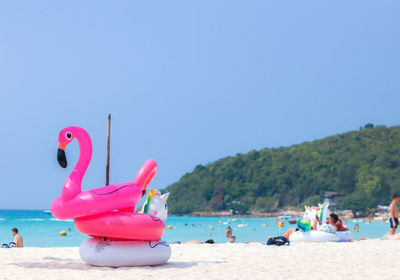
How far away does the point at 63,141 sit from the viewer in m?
8.78

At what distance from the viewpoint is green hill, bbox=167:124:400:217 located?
100188 millimetres

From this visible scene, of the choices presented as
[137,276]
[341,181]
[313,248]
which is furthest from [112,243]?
[341,181]

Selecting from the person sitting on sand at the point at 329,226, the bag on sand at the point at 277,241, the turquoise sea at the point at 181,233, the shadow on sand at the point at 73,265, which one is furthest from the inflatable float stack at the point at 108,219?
the turquoise sea at the point at 181,233

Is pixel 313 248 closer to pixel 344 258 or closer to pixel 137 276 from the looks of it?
pixel 344 258

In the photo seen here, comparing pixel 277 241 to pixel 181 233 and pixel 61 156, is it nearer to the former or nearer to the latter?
pixel 61 156

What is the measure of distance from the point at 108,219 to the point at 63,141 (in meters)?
1.60

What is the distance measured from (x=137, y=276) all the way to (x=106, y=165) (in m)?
4.45

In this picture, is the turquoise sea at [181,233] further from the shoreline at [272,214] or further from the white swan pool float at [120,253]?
the shoreline at [272,214]

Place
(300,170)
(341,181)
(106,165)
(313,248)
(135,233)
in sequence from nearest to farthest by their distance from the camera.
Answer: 1. (135,233)
2. (106,165)
3. (313,248)
4. (341,181)
5. (300,170)

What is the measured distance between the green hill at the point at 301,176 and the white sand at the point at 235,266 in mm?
83386

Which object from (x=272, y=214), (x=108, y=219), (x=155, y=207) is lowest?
(x=272, y=214)

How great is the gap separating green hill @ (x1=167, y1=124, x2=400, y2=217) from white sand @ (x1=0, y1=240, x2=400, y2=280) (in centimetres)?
8339

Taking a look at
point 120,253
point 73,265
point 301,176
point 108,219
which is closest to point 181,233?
point 73,265

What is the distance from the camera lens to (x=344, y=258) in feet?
34.0
